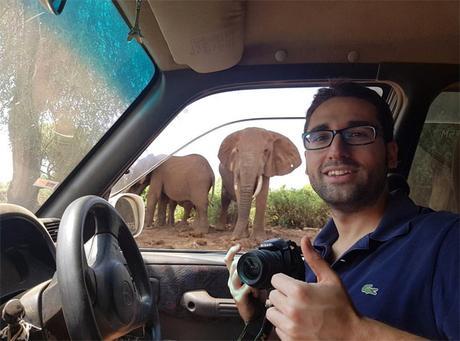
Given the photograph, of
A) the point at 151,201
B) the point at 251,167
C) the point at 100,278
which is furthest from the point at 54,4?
the point at 251,167

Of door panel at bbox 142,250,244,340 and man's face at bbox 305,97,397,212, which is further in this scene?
door panel at bbox 142,250,244,340

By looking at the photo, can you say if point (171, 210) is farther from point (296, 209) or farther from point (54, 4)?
point (54, 4)

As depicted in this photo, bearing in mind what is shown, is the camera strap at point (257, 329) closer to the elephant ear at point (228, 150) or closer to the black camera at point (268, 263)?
the black camera at point (268, 263)

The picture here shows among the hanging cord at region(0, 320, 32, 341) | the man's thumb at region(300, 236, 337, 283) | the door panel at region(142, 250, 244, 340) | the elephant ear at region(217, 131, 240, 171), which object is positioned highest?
the elephant ear at region(217, 131, 240, 171)

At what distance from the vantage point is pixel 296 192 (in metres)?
2.35

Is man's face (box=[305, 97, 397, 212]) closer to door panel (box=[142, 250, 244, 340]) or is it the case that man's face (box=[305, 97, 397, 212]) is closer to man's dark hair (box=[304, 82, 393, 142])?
man's dark hair (box=[304, 82, 393, 142])

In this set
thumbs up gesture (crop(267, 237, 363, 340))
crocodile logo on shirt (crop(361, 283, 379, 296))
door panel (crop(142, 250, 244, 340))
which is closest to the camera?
thumbs up gesture (crop(267, 237, 363, 340))

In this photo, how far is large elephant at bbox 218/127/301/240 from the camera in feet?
8.08

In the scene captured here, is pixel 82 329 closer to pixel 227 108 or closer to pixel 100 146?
pixel 100 146

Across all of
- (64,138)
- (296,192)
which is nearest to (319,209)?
(296,192)

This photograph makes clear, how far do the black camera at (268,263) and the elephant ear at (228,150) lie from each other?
1.28 m

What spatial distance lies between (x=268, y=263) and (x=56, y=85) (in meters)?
1.02

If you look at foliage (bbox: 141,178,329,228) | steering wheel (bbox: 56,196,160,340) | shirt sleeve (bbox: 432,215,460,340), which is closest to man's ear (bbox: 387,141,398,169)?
shirt sleeve (bbox: 432,215,460,340)

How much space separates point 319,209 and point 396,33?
2.83ft
